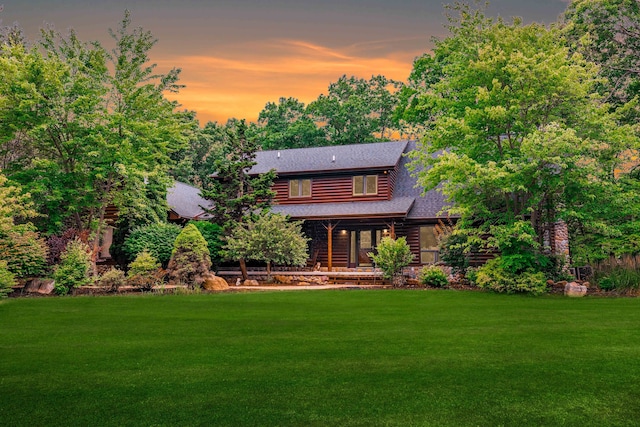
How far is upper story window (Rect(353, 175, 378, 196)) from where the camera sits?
96.7ft

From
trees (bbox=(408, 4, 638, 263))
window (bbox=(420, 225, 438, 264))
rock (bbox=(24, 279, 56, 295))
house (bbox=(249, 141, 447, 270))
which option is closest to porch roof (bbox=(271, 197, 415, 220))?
house (bbox=(249, 141, 447, 270))

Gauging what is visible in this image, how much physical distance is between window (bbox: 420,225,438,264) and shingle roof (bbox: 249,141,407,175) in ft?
13.2

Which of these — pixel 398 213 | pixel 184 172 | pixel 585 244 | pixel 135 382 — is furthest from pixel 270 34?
pixel 184 172

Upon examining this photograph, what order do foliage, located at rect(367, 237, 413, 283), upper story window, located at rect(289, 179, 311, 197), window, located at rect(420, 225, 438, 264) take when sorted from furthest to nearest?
upper story window, located at rect(289, 179, 311, 197)
window, located at rect(420, 225, 438, 264)
foliage, located at rect(367, 237, 413, 283)

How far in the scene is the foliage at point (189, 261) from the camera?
20062 millimetres

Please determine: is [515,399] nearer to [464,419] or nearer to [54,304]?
[464,419]

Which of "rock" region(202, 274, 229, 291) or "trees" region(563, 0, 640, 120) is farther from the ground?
"trees" region(563, 0, 640, 120)

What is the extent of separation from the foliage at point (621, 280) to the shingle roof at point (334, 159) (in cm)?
1313

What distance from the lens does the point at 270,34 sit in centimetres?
1970

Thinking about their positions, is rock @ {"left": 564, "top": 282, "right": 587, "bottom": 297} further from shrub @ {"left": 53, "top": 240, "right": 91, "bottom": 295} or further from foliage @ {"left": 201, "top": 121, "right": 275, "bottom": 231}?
shrub @ {"left": 53, "top": 240, "right": 91, "bottom": 295}

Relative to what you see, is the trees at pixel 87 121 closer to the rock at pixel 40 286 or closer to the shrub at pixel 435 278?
the rock at pixel 40 286

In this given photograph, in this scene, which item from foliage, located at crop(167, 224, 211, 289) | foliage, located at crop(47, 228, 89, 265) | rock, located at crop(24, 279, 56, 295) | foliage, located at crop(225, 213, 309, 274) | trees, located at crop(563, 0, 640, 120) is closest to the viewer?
rock, located at crop(24, 279, 56, 295)

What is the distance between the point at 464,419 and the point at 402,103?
2789 cm

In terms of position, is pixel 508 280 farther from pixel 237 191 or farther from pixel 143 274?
pixel 237 191
